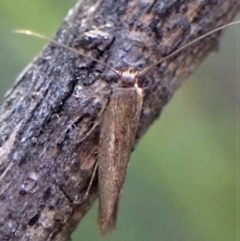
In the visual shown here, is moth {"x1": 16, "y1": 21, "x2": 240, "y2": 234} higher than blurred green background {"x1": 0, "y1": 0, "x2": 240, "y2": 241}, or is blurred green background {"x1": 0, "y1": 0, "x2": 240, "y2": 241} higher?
moth {"x1": 16, "y1": 21, "x2": 240, "y2": 234}

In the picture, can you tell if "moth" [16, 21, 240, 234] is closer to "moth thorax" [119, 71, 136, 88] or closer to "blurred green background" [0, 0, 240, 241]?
"moth thorax" [119, 71, 136, 88]

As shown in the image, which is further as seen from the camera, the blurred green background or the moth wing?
the blurred green background

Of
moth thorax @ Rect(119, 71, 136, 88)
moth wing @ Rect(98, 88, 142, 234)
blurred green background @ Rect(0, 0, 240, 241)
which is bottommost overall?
blurred green background @ Rect(0, 0, 240, 241)

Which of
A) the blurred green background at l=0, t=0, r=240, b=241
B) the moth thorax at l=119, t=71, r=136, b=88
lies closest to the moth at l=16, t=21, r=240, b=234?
the moth thorax at l=119, t=71, r=136, b=88

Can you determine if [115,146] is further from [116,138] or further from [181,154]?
[181,154]

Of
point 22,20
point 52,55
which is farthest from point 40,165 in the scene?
point 22,20

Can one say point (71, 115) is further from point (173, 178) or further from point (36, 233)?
point (173, 178)

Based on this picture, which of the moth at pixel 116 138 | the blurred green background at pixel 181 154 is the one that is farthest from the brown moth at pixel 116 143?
the blurred green background at pixel 181 154

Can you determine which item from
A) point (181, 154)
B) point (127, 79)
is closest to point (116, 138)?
point (127, 79)
